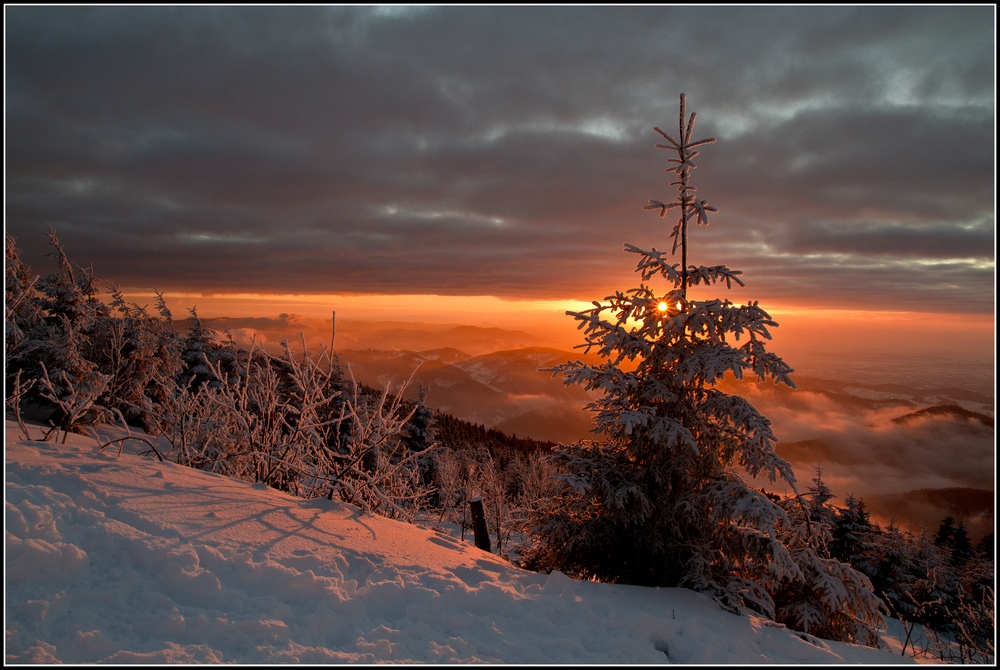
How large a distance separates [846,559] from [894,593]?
7.46ft

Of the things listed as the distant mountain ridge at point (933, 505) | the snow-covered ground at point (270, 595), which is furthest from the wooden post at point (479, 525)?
the distant mountain ridge at point (933, 505)

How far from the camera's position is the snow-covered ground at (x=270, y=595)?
2871 millimetres

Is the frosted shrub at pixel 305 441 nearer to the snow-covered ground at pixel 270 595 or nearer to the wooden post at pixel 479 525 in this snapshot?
the wooden post at pixel 479 525

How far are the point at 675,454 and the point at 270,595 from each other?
15.6 feet

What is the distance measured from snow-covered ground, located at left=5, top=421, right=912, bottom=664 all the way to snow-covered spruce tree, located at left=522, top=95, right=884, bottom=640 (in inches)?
27.1

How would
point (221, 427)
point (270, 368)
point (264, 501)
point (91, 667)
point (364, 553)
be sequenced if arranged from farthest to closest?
point (221, 427) → point (270, 368) → point (264, 501) → point (364, 553) → point (91, 667)

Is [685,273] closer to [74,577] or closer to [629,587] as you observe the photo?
[629,587]

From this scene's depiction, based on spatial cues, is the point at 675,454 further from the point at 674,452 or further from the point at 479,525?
the point at 479,525

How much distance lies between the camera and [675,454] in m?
5.77

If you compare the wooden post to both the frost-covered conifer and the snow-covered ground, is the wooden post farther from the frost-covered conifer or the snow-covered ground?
the snow-covered ground

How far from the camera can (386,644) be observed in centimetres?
315

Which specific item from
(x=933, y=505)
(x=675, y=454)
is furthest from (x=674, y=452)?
(x=933, y=505)

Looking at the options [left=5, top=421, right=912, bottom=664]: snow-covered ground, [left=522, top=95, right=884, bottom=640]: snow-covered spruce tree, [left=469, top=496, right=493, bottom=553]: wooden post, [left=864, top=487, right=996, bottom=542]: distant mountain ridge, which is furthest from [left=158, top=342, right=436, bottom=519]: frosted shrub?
[left=864, top=487, right=996, bottom=542]: distant mountain ridge

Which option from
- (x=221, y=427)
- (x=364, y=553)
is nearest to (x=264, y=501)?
(x=364, y=553)
